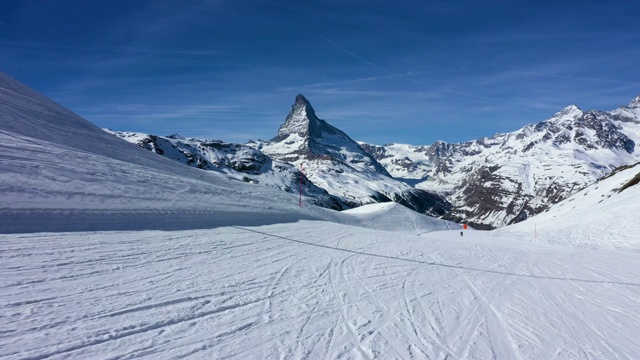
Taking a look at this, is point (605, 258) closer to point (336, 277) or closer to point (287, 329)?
point (336, 277)

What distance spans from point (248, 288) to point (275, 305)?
1.23 m

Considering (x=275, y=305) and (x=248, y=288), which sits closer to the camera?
(x=275, y=305)

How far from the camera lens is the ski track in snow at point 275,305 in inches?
238

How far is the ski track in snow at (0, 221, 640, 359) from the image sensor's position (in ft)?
19.8

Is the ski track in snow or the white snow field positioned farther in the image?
the white snow field

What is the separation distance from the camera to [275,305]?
8031mm

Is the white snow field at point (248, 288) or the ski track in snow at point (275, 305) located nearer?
the ski track in snow at point (275, 305)

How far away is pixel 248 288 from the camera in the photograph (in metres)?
8.98

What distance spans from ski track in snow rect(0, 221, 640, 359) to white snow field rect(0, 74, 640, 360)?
0.04 m

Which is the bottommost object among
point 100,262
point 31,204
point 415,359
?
point 415,359

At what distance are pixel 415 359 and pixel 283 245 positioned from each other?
961 cm

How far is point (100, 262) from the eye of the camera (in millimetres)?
9391

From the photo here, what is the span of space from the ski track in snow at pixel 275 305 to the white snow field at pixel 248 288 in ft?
0.13

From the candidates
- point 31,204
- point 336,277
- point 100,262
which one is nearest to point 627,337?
point 336,277
